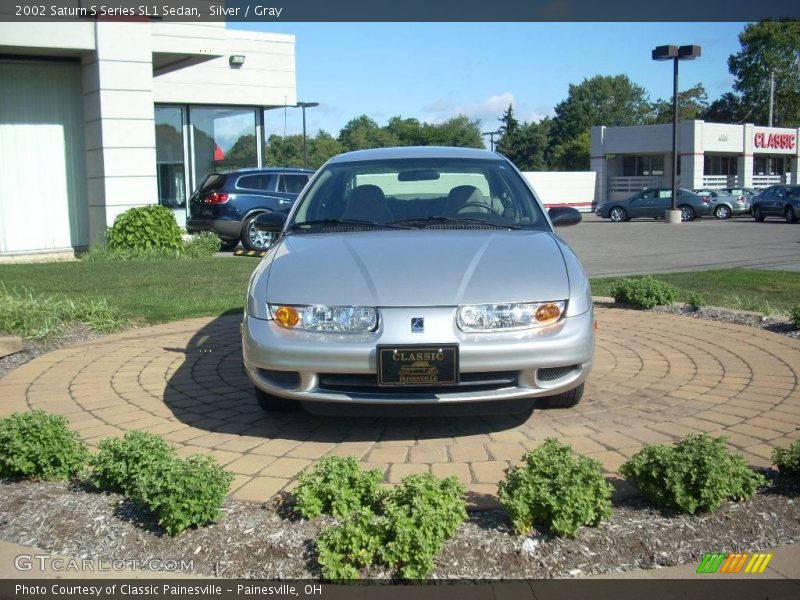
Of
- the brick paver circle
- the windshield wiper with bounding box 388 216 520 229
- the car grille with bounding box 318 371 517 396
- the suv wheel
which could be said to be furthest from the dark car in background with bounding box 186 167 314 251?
the car grille with bounding box 318 371 517 396

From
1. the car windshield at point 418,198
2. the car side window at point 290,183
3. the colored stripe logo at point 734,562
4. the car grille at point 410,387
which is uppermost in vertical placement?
the car side window at point 290,183

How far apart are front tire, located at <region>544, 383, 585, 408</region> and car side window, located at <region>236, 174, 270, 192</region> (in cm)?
1343

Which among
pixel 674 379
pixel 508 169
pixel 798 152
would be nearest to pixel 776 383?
pixel 674 379

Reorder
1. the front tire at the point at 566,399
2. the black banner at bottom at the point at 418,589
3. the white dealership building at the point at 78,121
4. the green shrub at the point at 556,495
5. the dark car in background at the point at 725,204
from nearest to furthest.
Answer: the black banner at bottom at the point at 418,589
the green shrub at the point at 556,495
the front tire at the point at 566,399
the white dealership building at the point at 78,121
the dark car in background at the point at 725,204

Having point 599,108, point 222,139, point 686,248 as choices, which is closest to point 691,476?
point 686,248

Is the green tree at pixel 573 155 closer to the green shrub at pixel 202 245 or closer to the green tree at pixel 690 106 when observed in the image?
the green tree at pixel 690 106

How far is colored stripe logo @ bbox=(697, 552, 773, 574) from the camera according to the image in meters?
3.04

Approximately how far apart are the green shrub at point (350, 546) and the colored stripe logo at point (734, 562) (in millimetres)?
1200

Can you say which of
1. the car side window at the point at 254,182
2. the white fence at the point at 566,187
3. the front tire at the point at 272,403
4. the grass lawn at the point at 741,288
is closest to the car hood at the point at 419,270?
the front tire at the point at 272,403

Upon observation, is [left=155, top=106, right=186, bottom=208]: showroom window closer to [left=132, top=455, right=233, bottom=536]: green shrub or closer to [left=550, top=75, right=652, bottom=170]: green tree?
[left=132, top=455, right=233, bottom=536]: green shrub

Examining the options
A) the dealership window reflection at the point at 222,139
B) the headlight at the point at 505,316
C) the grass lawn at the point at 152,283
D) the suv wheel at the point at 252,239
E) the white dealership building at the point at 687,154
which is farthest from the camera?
the white dealership building at the point at 687,154

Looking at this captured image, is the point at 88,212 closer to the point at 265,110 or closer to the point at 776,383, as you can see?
the point at 265,110

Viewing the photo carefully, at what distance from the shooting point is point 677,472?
338cm

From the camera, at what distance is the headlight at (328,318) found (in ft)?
13.7
